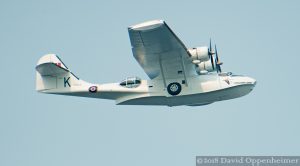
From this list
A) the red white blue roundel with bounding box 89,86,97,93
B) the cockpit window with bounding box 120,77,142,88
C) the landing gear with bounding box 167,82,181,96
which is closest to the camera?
the landing gear with bounding box 167,82,181,96

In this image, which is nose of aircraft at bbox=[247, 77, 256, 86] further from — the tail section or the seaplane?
the tail section

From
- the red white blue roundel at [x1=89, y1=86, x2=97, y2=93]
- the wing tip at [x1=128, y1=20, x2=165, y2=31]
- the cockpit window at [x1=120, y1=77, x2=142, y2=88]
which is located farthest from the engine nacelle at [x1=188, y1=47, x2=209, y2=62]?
the red white blue roundel at [x1=89, y1=86, x2=97, y2=93]

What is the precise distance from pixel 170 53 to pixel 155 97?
242cm

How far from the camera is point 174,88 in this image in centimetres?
2606

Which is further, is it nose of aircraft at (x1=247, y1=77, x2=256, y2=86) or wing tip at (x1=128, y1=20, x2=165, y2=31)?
nose of aircraft at (x1=247, y1=77, x2=256, y2=86)

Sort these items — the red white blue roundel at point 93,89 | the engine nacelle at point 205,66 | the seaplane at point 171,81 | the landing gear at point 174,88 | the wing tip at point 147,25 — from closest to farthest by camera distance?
the wing tip at point 147,25, the seaplane at point 171,81, the landing gear at point 174,88, the red white blue roundel at point 93,89, the engine nacelle at point 205,66

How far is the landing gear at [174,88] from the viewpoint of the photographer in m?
26.0

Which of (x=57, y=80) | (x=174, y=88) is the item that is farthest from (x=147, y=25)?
(x=57, y=80)

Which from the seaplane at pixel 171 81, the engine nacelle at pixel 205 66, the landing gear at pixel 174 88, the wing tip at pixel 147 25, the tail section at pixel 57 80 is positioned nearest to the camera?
the wing tip at pixel 147 25

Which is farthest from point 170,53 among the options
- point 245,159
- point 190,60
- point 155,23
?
point 245,159

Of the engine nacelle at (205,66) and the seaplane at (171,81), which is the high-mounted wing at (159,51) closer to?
the seaplane at (171,81)

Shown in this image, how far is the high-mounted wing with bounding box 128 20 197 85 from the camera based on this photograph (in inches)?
920

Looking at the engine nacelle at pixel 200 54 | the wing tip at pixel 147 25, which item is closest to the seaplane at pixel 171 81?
the engine nacelle at pixel 200 54

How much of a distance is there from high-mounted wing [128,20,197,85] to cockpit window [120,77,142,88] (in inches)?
27.1
